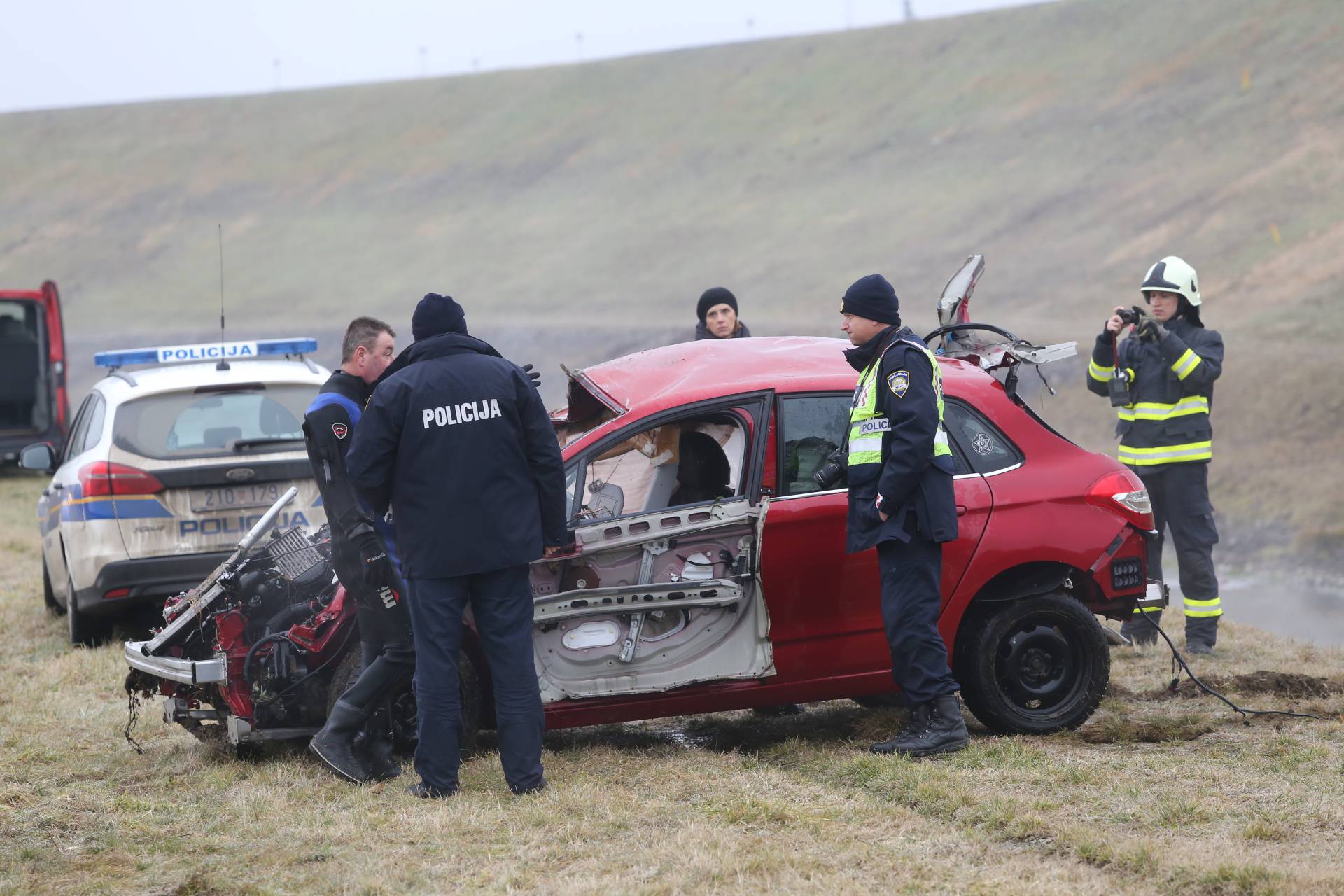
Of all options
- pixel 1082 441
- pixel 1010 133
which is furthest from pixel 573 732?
pixel 1010 133

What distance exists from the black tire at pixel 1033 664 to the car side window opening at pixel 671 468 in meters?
1.21

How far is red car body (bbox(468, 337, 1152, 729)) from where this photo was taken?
5699 mm

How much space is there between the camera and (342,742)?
5.55 metres

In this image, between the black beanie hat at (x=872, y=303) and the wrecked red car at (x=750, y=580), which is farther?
the black beanie hat at (x=872, y=303)

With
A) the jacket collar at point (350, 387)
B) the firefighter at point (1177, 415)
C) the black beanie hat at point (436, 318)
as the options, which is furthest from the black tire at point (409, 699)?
the firefighter at point (1177, 415)

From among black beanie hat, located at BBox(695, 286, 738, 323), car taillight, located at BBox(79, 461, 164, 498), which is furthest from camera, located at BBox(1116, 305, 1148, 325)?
car taillight, located at BBox(79, 461, 164, 498)

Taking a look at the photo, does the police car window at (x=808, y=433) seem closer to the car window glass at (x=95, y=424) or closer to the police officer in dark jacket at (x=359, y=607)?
the police officer in dark jacket at (x=359, y=607)

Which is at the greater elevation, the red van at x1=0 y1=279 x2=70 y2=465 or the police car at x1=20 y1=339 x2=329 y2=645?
the red van at x1=0 y1=279 x2=70 y2=465

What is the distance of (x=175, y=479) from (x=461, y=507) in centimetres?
339

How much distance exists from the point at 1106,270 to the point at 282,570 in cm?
2848

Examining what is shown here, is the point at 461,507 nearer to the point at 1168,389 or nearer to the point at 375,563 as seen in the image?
the point at 375,563

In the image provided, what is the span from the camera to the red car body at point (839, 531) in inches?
224

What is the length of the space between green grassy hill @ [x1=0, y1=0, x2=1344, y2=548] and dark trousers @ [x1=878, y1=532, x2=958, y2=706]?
34.8 ft

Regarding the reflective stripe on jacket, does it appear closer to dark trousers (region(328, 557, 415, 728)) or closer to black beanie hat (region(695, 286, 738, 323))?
black beanie hat (region(695, 286, 738, 323))
